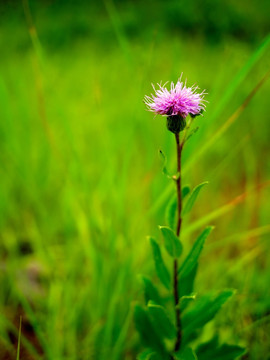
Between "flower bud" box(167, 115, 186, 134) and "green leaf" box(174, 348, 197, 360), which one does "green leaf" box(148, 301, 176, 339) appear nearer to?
"green leaf" box(174, 348, 197, 360)

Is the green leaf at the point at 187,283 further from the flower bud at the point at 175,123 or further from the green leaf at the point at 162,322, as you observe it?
the flower bud at the point at 175,123

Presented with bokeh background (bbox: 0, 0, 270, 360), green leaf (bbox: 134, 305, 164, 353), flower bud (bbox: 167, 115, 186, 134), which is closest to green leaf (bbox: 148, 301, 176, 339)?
green leaf (bbox: 134, 305, 164, 353)

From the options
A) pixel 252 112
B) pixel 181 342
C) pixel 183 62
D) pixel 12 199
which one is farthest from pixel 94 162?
pixel 183 62

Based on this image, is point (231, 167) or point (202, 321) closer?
point (202, 321)

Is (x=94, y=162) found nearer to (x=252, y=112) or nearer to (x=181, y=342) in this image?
(x=252, y=112)

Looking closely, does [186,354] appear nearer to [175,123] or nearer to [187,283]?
[187,283]

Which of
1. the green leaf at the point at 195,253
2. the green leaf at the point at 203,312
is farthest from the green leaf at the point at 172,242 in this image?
the green leaf at the point at 203,312

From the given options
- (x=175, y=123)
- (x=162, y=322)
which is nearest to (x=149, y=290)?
A: (x=162, y=322)
